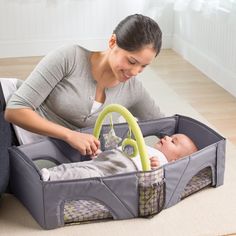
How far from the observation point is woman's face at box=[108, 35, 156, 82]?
177 cm

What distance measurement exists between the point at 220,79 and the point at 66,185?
76.0 inches

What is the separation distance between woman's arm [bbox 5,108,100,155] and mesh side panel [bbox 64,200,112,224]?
19 cm

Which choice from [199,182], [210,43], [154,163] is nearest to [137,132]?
[154,163]

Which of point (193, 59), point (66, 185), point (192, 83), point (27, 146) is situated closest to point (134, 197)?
point (66, 185)

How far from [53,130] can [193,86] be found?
1.62m

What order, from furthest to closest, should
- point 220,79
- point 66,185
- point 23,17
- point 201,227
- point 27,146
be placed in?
point 23,17
point 220,79
point 27,146
point 201,227
point 66,185

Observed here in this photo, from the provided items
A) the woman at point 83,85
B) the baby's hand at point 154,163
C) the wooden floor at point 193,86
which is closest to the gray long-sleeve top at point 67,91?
the woman at point 83,85

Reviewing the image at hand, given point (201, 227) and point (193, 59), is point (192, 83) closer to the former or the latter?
point (193, 59)

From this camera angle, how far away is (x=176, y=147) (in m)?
1.97

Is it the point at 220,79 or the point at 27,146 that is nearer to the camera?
the point at 27,146

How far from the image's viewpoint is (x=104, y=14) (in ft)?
12.7

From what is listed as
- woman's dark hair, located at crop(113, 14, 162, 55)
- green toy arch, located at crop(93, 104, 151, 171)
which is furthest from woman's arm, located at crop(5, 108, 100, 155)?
woman's dark hair, located at crop(113, 14, 162, 55)

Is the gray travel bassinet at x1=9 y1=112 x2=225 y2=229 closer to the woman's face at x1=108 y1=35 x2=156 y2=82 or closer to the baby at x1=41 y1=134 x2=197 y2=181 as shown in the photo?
the baby at x1=41 y1=134 x2=197 y2=181

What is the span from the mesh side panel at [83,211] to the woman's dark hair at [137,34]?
21.5 inches
